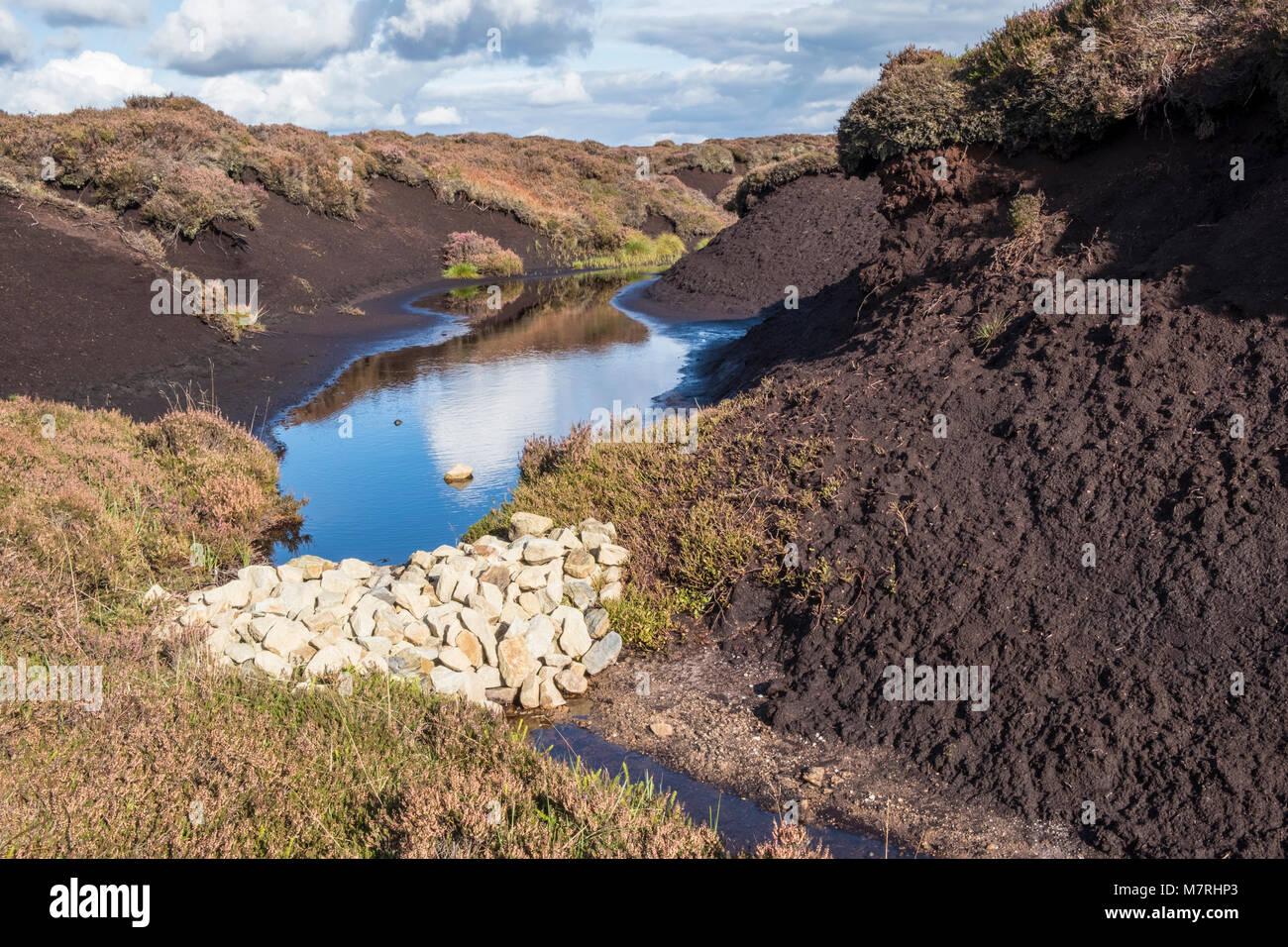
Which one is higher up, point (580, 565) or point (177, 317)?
point (177, 317)

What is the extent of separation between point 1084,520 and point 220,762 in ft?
20.2

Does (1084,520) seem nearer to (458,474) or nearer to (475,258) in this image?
(458,474)

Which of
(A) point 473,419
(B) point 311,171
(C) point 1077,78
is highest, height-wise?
(B) point 311,171

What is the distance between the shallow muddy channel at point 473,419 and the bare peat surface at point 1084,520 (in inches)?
57.6

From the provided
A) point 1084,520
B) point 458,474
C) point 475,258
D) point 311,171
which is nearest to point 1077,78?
point 1084,520

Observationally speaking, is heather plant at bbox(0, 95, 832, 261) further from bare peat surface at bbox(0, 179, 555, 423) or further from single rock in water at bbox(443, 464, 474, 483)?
single rock in water at bbox(443, 464, 474, 483)

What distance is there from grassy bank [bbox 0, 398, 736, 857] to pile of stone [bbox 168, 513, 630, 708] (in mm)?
424

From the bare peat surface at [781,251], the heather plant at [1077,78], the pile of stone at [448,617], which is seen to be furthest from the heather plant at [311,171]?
the pile of stone at [448,617]

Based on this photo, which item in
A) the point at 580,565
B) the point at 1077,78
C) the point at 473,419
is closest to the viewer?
the point at 580,565

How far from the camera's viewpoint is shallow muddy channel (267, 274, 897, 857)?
653cm

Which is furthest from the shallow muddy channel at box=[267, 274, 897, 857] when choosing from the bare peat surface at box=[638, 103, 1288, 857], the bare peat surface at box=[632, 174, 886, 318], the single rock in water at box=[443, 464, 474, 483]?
the bare peat surface at box=[632, 174, 886, 318]

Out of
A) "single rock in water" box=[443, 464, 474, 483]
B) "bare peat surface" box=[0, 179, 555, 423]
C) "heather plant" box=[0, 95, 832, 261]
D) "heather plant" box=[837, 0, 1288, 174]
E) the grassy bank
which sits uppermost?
"heather plant" box=[0, 95, 832, 261]

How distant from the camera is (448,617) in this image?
757 cm
